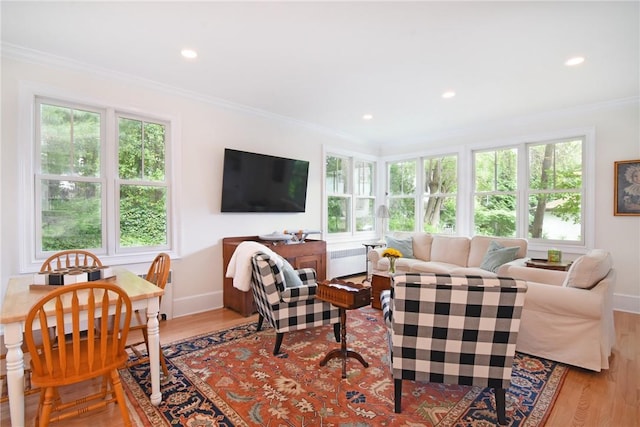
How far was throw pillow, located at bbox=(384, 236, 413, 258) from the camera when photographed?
5029 mm

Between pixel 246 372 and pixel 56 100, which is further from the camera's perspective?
pixel 56 100

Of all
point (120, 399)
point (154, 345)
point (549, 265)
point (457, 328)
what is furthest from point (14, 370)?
point (549, 265)

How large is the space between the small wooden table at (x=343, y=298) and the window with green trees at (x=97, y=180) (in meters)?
2.31

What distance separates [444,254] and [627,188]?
234cm

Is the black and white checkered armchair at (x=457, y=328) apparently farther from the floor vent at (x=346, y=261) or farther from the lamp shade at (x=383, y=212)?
the lamp shade at (x=383, y=212)

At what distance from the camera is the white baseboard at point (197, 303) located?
366 cm

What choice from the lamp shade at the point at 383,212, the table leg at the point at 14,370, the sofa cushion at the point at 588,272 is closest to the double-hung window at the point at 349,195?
the lamp shade at the point at 383,212

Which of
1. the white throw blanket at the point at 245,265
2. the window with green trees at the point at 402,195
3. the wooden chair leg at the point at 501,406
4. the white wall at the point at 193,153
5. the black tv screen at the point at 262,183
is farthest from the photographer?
the window with green trees at the point at 402,195

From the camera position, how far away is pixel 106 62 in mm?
2992

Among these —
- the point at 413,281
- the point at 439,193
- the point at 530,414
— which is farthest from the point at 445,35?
the point at 439,193

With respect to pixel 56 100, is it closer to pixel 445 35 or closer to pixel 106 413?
pixel 106 413

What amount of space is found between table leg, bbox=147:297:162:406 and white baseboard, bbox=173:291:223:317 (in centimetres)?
173

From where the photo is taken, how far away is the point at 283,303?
8.61 ft

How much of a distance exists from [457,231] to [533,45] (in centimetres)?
336
